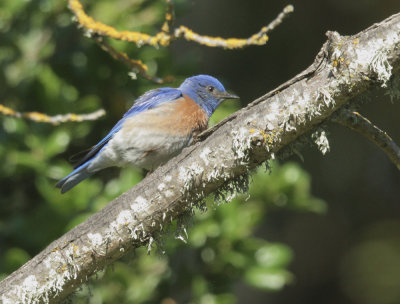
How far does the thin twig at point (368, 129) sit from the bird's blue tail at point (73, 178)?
190cm

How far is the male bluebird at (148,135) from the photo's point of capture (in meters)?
4.07

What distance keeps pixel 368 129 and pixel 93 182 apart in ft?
6.56

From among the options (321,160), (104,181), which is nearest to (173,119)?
(104,181)

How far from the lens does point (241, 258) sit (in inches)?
167

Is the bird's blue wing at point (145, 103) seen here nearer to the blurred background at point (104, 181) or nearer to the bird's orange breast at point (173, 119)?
the bird's orange breast at point (173, 119)

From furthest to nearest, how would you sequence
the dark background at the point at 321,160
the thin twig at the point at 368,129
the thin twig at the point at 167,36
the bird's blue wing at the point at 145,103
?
the dark background at the point at 321,160, the bird's blue wing at the point at 145,103, the thin twig at the point at 167,36, the thin twig at the point at 368,129

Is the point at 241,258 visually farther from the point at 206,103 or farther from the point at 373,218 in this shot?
the point at 373,218

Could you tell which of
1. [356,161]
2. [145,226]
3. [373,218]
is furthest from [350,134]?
[145,226]

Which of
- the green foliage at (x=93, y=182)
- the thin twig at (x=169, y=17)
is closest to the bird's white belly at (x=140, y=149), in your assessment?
the green foliage at (x=93, y=182)

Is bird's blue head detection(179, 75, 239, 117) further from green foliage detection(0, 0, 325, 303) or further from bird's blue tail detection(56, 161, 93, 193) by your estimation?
bird's blue tail detection(56, 161, 93, 193)

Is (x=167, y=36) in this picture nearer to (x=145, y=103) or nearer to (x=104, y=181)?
(x=145, y=103)

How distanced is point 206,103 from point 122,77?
Result: 0.63m

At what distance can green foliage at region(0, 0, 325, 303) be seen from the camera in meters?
4.12

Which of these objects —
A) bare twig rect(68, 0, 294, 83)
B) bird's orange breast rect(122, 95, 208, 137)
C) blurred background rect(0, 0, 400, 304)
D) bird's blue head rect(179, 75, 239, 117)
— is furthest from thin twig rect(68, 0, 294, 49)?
bird's blue head rect(179, 75, 239, 117)
